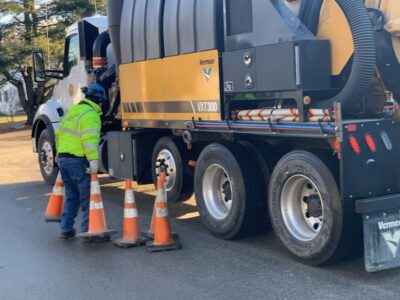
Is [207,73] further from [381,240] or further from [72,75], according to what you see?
[72,75]

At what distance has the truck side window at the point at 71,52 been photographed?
11.3 meters

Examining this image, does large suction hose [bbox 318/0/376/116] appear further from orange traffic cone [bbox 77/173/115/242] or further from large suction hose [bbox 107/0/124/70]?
large suction hose [bbox 107/0/124/70]

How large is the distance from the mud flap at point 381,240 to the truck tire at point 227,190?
65.2 inches

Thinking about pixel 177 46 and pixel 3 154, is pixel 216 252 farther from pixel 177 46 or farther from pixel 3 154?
pixel 3 154

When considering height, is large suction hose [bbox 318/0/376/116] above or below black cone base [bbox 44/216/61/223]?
above

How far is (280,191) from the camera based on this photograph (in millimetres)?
6219

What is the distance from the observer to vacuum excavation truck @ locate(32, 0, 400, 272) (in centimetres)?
557

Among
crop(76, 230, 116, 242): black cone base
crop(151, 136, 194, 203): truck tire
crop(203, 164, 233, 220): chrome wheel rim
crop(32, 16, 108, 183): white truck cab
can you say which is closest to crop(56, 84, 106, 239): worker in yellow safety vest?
crop(76, 230, 116, 242): black cone base

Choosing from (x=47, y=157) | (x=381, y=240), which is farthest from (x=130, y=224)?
(x=47, y=157)

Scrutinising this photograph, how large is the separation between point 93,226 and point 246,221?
1833mm

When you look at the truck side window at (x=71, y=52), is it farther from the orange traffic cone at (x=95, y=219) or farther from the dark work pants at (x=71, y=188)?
the orange traffic cone at (x=95, y=219)

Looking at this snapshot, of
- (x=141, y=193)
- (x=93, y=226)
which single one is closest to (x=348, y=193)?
(x=93, y=226)

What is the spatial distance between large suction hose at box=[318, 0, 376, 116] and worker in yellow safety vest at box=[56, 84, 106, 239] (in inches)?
125

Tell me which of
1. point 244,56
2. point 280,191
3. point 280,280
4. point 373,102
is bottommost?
point 280,280
